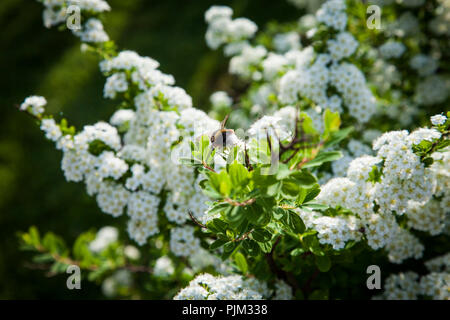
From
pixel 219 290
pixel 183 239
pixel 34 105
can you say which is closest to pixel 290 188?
pixel 219 290

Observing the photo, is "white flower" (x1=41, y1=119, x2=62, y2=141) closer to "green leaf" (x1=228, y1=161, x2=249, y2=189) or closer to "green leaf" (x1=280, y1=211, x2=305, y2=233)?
"green leaf" (x1=228, y1=161, x2=249, y2=189)

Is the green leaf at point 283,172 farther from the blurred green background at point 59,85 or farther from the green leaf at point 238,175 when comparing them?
the blurred green background at point 59,85

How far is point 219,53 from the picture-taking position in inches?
257

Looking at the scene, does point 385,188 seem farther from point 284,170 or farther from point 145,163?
point 145,163

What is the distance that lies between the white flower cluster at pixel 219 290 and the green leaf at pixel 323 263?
1.23ft

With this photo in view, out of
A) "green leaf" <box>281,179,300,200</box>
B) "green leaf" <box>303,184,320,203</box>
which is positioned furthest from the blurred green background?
"green leaf" <box>281,179,300,200</box>

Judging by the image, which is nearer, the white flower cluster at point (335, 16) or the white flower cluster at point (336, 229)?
the white flower cluster at point (336, 229)

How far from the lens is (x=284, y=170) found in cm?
130

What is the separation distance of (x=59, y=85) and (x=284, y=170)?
6.67 m

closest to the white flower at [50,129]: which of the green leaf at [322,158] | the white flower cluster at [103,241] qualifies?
the green leaf at [322,158]

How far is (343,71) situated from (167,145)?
143cm

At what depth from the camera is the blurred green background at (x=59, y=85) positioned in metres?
4.98

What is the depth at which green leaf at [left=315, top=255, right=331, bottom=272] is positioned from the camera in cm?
185

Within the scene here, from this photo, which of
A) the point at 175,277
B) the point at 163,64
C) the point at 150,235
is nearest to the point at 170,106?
the point at 150,235
